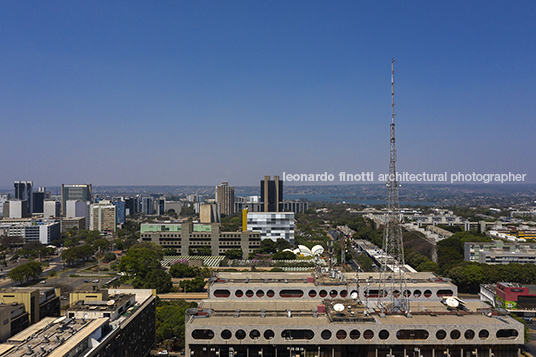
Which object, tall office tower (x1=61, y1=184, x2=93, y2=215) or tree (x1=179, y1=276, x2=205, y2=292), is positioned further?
tall office tower (x1=61, y1=184, x2=93, y2=215)

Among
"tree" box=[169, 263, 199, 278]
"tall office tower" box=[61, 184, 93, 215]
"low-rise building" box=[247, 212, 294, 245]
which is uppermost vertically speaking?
"tall office tower" box=[61, 184, 93, 215]

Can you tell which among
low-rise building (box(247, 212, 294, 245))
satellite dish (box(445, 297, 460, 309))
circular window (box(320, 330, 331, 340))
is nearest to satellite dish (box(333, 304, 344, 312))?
circular window (box(320, 330, 331, 340))

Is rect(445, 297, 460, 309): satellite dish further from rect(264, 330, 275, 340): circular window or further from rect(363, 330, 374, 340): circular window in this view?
rect(264, 330, 275, 340): circular window

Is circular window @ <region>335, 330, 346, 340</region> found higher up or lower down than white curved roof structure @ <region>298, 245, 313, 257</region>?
higher up

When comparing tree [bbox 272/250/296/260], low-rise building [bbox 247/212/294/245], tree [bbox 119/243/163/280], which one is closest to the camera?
tree [bbox 119/243/163/280]

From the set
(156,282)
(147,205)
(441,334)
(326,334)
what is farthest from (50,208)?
(441,334)

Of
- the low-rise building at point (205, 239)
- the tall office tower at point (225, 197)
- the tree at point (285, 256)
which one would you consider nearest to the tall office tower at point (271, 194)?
the tall office tower at point (225, 197)

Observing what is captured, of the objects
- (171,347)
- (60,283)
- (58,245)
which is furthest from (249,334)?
(58,245)

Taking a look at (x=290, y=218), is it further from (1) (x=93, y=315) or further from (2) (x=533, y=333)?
(1) (x=93, y=315)
